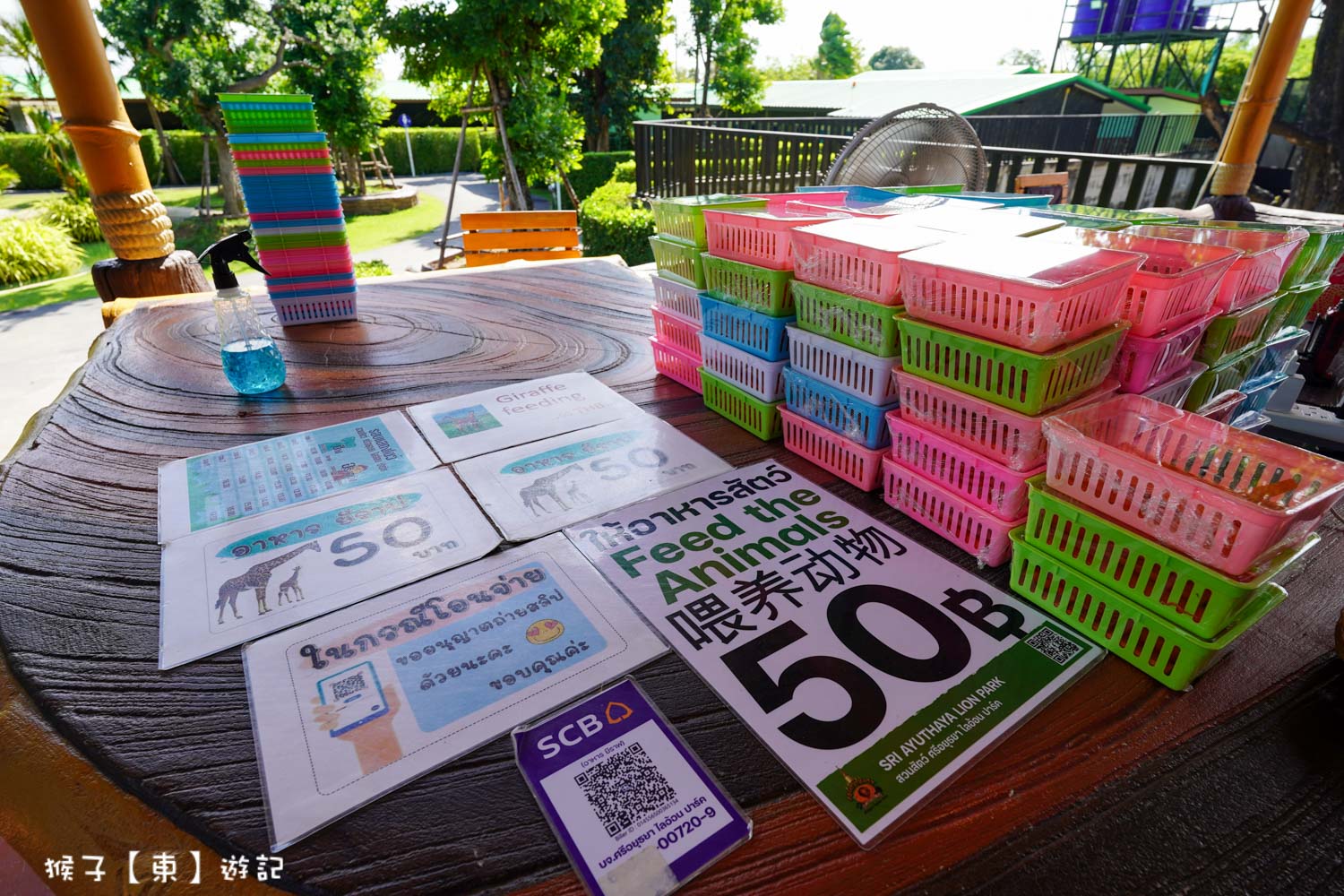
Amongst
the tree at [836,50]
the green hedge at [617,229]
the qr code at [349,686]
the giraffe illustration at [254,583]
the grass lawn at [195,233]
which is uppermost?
the tree at [836,50]

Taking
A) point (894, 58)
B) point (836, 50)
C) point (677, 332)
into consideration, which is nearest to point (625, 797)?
point (677, 332)

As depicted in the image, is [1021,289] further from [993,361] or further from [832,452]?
[832,452]

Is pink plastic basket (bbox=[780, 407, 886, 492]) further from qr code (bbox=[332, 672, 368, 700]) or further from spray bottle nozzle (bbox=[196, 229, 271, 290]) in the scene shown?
spray bottle nozzle (bbox=[196, 229, 271, 290])

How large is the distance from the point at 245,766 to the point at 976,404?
948mm

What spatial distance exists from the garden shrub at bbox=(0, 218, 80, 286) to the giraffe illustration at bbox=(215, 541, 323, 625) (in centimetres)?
992

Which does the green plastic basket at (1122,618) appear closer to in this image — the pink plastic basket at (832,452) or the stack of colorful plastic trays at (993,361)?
the stack of colorful plastic trays at (993,361)

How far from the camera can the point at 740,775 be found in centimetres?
→ 63

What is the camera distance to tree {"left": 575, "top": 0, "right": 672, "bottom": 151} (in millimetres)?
11414

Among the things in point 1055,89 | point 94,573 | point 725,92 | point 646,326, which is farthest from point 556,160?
point 1055,89

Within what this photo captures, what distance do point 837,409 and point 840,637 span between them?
1.47 feet

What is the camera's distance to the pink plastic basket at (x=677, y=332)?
4.68 feet

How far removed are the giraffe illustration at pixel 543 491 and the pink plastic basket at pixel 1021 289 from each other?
0.64 m

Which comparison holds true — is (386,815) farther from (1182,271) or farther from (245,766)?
(1182,271)

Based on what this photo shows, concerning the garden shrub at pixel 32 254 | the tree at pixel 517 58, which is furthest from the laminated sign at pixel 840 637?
the garden shrub at pixel 32 254
